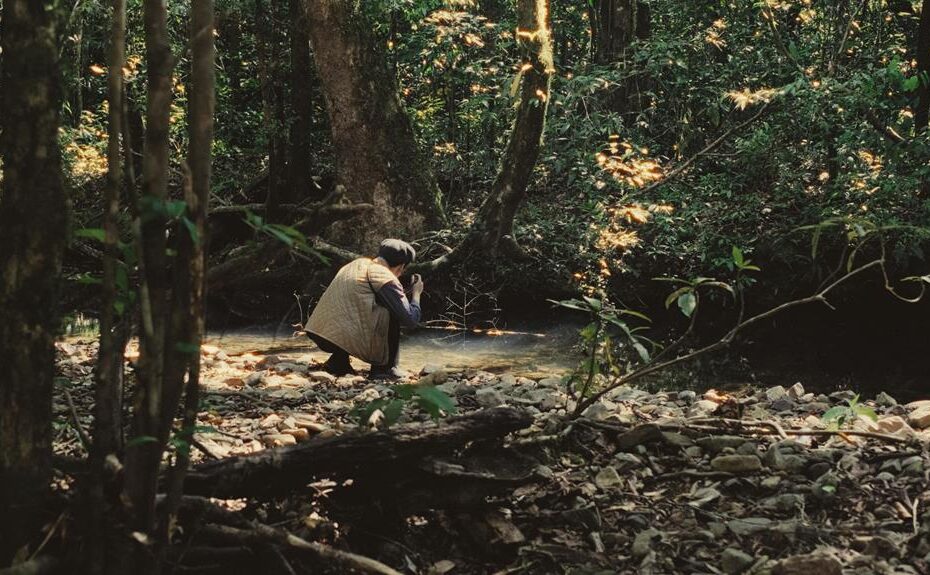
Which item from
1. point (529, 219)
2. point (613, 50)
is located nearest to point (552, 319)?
point (529, 219)

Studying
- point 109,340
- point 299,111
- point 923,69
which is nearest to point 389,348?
point 109,340

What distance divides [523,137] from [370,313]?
289 centimetres

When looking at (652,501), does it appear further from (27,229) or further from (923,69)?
(923,69)

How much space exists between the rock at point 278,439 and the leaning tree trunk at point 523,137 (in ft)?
16.7

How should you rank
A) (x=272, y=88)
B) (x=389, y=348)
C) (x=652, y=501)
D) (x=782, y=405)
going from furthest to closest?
(x=272, y=88) < (x=389, y=348) < (x=782, y=405) < (x=652, y=501)

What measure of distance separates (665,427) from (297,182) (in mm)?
8778

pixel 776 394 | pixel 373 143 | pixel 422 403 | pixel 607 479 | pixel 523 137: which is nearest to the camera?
pixel 422 403

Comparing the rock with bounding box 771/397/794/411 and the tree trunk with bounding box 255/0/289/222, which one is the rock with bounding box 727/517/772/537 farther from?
the tree trunk with bounding box 255/0/289/222

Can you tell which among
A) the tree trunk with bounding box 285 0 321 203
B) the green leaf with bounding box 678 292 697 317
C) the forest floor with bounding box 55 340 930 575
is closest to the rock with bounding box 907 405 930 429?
the forest floor with bounding box 55 340 930 575

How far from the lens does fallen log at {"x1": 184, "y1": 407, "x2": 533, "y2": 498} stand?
264 cm

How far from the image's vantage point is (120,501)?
230 cm

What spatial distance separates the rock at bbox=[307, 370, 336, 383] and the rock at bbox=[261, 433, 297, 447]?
8.25ft

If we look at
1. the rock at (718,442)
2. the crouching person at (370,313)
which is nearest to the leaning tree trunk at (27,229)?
the rock at (718,442)

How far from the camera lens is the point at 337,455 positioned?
2.81 meters
